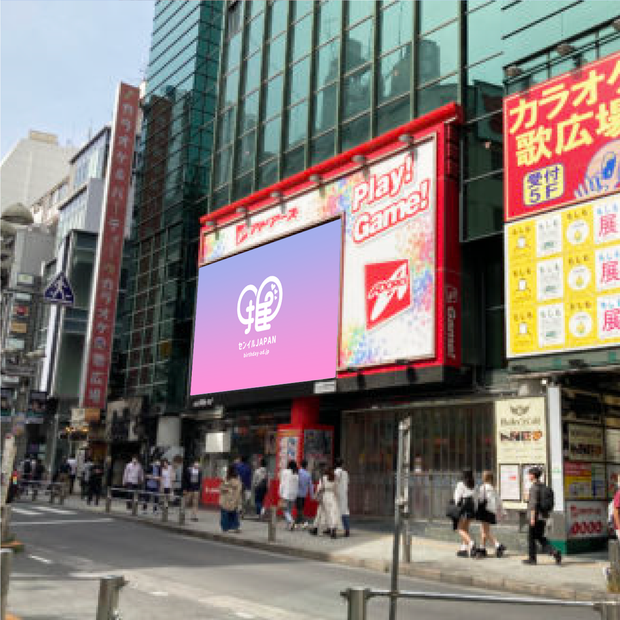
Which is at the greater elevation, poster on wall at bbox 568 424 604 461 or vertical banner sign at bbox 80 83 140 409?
vertical banner sign at bbox 80 83 140 409

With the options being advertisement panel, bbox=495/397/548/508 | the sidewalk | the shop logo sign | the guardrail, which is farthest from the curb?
the shop logo sign

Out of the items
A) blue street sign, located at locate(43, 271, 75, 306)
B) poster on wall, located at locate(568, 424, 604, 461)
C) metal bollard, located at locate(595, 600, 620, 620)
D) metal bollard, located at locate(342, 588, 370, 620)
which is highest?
blue street sign, located at locate(43, 271, 75, 306)

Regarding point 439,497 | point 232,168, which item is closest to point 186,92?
point 232,168

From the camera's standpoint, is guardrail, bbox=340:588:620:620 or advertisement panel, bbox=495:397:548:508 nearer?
guardrail, bbox=340:588:620:620

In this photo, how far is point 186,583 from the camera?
10.9 m

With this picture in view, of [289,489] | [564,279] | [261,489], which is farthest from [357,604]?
[261,489]

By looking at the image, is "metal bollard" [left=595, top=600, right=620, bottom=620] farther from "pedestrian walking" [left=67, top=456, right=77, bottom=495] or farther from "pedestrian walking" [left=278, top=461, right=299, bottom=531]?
"pedestrian walking" [left=67, top=456, right=77, bottom=495]

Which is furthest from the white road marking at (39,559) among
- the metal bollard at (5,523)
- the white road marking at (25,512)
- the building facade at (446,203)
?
the building facade at (446,203)

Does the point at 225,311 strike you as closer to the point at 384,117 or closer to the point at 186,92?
the point at 384,117

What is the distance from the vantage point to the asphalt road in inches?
320

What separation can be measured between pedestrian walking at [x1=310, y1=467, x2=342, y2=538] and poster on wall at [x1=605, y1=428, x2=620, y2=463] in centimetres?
620

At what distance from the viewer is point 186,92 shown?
121 ft

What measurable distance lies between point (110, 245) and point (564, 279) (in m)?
28.3

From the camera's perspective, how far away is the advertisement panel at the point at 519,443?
1614 cm
